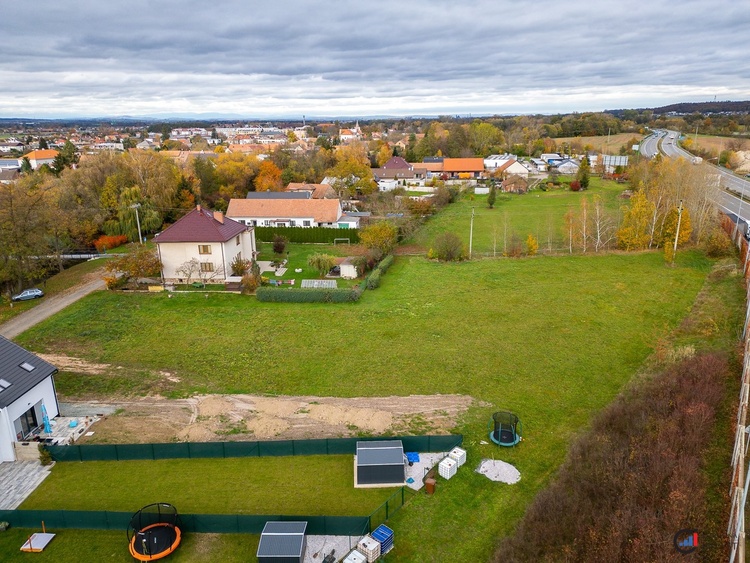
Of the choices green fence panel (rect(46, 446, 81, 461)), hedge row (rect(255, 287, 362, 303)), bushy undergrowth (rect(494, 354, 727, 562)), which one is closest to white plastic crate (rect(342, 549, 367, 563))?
bushy undergrowth (rect(494, 354, 727, 562))

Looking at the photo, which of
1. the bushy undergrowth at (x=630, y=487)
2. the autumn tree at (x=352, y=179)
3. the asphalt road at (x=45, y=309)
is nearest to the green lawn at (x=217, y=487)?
the bushy undergrowth at (x=630, y=487)

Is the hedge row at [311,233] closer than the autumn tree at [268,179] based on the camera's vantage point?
Yes

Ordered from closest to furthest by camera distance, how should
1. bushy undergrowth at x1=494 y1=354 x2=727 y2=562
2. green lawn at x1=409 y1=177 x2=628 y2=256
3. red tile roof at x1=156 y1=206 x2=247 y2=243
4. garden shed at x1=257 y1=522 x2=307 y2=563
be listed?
1. bushy undergrowth at x1=494 y1=354 x2=727 y2=562
2. garden shed at x1=257 y1=522 x2=307 y2=563
3. red tile roof at x1=156 y1=206 x2=247 y2=243
4. green lawn at x1=409 y1=177 x2=628 y2=256

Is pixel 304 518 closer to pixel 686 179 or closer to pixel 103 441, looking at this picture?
pixel 103 441

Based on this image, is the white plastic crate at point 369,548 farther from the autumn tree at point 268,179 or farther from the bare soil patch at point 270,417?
the autumn tree at point 268,179

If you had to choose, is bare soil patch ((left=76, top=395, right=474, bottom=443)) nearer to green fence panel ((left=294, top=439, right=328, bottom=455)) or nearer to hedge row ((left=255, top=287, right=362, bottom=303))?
green fence panel ((left=294, top=439, right=328, bottom=455))

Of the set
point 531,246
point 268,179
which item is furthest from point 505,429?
point 268,179
